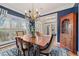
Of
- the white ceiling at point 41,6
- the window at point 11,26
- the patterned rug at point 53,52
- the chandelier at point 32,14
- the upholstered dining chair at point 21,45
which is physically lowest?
the patterned rug at point 53,52

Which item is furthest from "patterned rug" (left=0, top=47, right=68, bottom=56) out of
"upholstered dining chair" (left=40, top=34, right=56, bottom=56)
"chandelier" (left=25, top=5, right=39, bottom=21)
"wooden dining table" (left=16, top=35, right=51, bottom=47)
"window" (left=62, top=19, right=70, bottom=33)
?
"chandelier" (left=25, top=5, right=39, bottom=21)

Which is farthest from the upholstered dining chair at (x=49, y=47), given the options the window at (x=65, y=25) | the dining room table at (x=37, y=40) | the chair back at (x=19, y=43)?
the chair back at (x=19, y=43)

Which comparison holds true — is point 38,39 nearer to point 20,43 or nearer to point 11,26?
point 20,43

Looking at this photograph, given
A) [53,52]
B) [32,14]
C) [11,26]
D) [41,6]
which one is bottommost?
[53,52]

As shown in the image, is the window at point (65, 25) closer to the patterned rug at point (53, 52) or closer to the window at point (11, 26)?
the patterned rug at point (53, 52)

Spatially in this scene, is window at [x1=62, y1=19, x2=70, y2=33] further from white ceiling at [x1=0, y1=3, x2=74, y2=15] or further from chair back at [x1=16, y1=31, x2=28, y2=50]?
chair back at [x1=16, y1=31, x2=28, y2=50]

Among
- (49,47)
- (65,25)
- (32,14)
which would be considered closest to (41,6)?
(32,14)

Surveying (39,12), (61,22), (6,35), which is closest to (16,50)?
(6,35)

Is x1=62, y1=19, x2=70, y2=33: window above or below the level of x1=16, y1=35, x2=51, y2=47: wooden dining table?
above

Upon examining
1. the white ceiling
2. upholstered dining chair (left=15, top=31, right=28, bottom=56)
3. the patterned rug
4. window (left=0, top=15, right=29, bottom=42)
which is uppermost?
the white ceiling

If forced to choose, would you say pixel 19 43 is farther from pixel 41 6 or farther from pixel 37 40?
pixel 41 6

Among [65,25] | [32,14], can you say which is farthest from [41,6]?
[65,25]

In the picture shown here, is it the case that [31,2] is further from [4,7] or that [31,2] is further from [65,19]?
[65,19]

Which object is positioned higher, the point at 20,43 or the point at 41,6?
the point at 41,6
